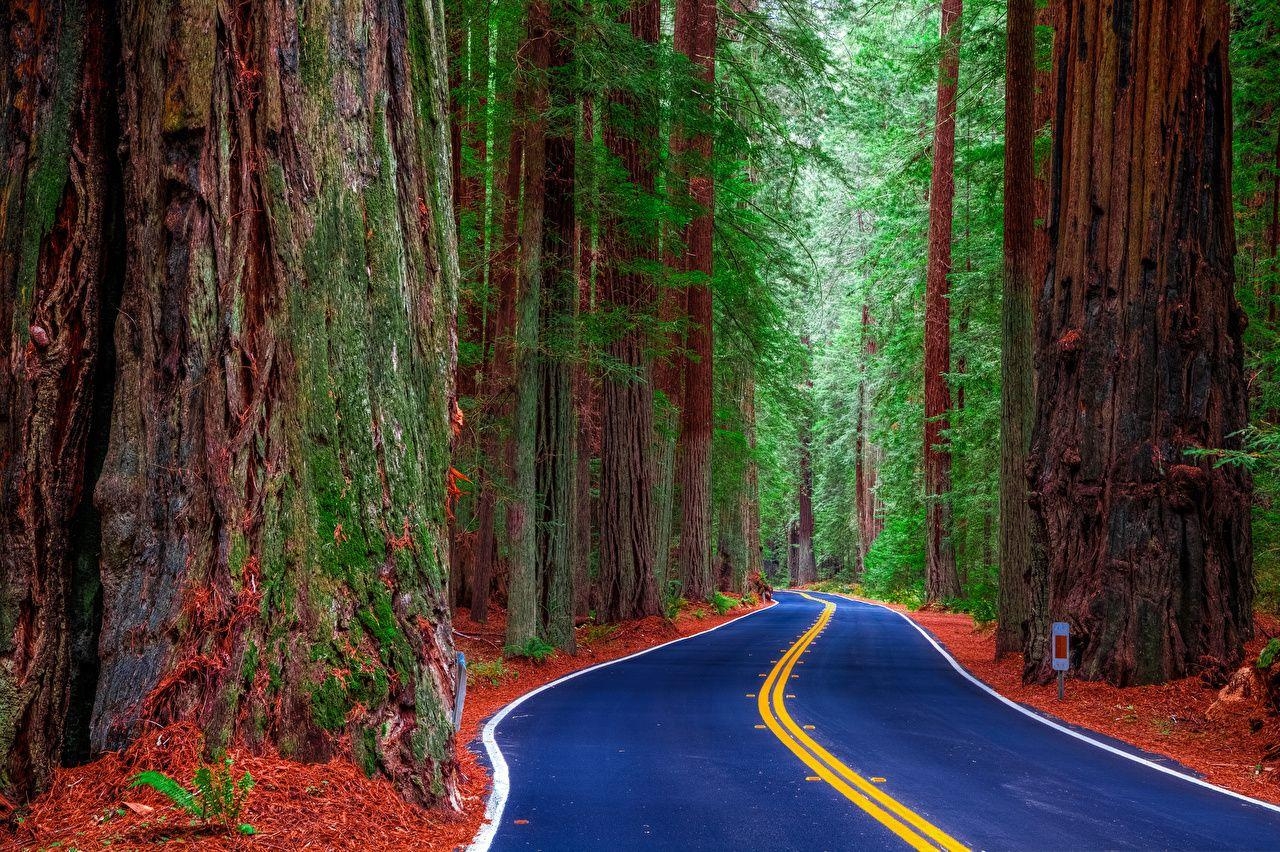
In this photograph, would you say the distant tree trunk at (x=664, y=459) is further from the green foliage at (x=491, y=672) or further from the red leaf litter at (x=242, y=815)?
the red leaf litter at (x=242, y=815)

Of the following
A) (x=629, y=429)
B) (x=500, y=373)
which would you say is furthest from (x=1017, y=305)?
(x=500, y=373)

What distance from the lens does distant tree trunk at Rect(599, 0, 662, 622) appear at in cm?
1834

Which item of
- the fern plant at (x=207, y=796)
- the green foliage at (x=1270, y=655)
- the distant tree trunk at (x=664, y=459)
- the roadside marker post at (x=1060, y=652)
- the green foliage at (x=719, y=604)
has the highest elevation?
the distant tree trunk at (x=664, y=459)

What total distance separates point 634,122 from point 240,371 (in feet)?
38.1

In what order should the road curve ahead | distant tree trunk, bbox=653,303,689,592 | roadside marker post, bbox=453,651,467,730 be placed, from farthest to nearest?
distant tree trunk, bbox=653,303,689,592, roadside marker post, bbox=453,651,467,730, the road curve ahead

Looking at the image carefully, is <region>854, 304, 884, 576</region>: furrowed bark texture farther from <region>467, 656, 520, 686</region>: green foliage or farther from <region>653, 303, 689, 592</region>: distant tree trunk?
<region>467, 656, 520, 686</region>: green foliage

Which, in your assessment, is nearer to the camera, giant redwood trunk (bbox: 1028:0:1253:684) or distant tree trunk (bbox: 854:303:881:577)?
giant redwood trunk (bbox: 1028:0:1253:684)

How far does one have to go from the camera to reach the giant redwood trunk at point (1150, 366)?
11977 millimetres

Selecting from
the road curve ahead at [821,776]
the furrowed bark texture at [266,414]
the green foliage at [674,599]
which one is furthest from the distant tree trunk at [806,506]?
the furrowed bark texture at [266,414]

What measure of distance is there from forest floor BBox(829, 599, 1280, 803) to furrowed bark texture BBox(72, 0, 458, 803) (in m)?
6.76

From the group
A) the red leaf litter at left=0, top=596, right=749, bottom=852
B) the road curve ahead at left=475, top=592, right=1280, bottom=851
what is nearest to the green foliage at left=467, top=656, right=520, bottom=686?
the road curve ahead at left=475, top=592, right=1280, bottom=851

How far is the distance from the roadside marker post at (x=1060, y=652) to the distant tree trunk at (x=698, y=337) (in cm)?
890

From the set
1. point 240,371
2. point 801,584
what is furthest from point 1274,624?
point 801,584

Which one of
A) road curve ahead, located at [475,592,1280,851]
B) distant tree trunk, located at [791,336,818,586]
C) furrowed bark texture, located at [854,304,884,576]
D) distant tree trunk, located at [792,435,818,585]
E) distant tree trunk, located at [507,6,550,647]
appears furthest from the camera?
distant tree trunk, located at [792,435,818,585]
